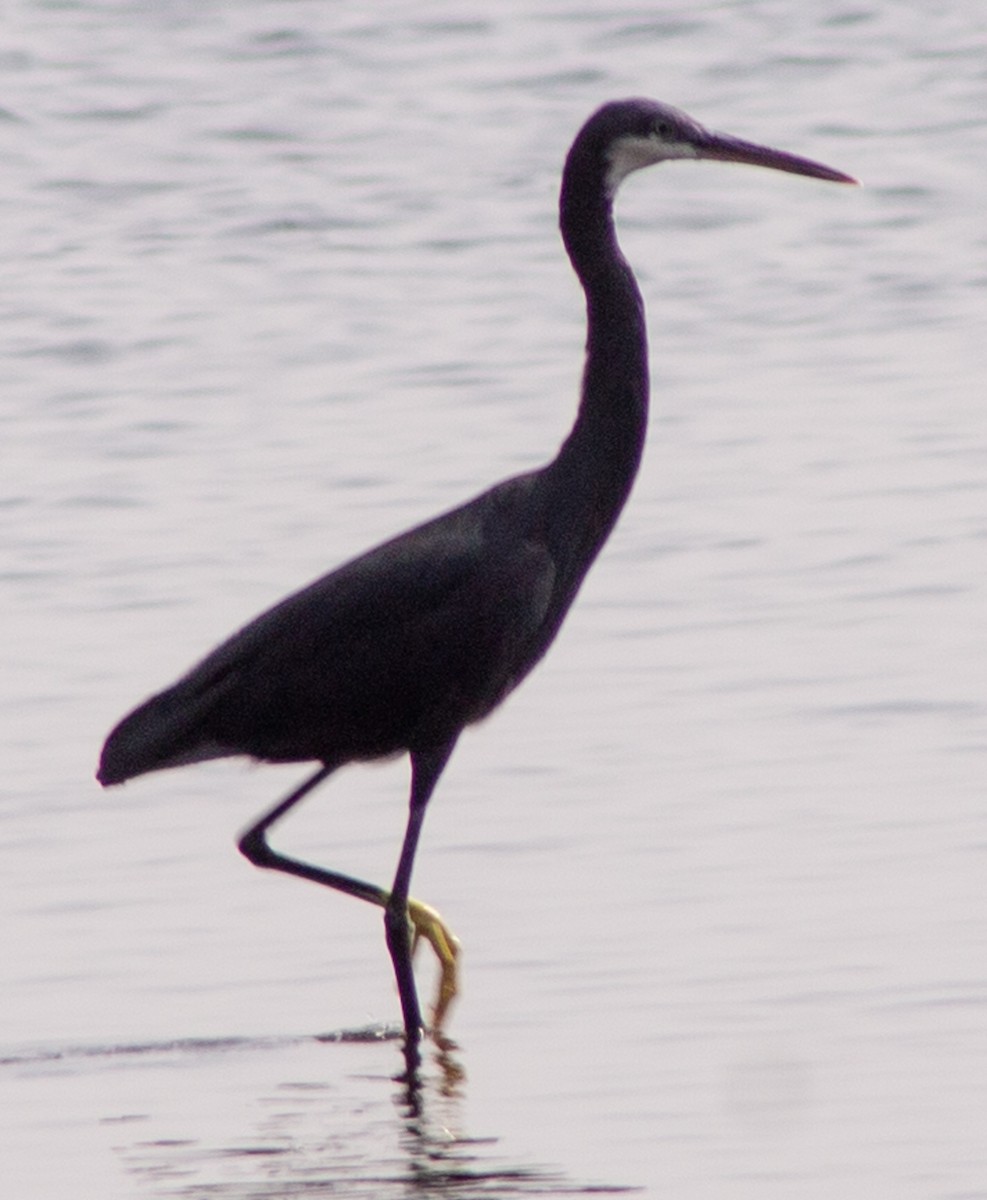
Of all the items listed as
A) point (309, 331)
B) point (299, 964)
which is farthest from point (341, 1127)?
point (309, 331)

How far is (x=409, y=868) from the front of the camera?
23.0 feet

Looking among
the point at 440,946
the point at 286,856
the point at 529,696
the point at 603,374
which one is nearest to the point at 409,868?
the point at 440,946

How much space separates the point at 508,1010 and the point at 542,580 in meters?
0.90

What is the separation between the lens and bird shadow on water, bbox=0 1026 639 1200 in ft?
19.7

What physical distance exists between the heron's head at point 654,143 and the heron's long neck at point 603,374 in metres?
0.09

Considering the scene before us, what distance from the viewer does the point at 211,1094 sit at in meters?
6.57

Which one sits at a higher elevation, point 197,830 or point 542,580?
point 542,580

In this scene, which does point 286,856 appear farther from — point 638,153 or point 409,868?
point 638,153

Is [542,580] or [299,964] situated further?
[299,964]

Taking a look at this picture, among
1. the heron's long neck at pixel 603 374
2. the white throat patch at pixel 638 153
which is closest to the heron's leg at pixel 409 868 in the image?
the heron's long neck at pixel 603 374

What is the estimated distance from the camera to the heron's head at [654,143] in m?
7.26

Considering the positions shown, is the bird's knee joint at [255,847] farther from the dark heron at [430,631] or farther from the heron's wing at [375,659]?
the heron's wing at [375,659]

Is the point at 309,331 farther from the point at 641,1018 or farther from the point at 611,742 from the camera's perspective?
the point at 641,1018

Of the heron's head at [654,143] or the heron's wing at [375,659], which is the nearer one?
the heron's wing at [375,659]
